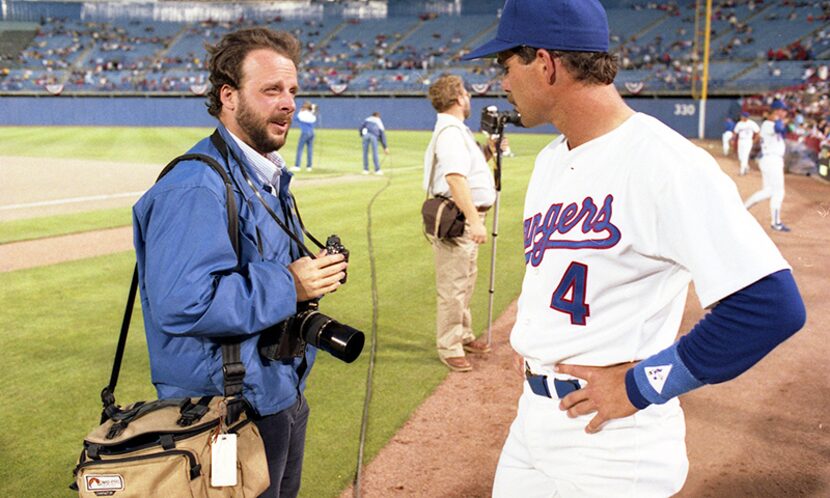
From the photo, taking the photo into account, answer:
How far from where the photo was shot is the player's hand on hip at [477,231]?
20.5 ft

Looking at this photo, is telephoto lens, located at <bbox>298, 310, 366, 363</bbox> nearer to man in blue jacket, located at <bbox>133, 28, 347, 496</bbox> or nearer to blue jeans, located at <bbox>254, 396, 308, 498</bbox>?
man in blue jacket, located at <bbox>133, 28, 347, 496</bbox>

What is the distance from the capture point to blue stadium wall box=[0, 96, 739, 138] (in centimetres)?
4866

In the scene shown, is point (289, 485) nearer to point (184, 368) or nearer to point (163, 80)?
point (184, 368)

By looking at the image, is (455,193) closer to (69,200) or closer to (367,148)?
(69,200)

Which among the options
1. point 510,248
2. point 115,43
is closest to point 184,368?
point 510,248

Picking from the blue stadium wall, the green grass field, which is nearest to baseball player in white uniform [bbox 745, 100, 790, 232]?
the green grass field

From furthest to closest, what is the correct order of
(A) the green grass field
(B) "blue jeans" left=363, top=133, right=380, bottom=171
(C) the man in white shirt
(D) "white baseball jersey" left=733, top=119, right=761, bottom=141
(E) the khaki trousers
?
(D) "white baseball jersey" left=733, top=119, right=761, bottom=141
(B) "blue jeans" left=363, top=133, right=380, bottom=171
(E) the khaki trousers
(C) the man in white shirt
(A) the green grass field

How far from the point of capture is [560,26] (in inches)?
87.2

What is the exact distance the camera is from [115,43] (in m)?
68.1

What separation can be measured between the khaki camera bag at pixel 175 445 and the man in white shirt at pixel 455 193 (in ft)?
12.6

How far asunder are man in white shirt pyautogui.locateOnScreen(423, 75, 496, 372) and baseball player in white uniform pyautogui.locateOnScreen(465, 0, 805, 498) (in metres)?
3.72

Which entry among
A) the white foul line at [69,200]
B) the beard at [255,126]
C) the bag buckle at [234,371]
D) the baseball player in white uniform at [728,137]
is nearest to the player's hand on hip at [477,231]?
the beard at [255,126]

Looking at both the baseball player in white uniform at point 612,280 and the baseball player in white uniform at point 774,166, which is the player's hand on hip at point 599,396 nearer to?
the baseball player in white uniform at point 612,280

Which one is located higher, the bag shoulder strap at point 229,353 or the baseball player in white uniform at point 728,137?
the bag shoulder strap at point 229,353
